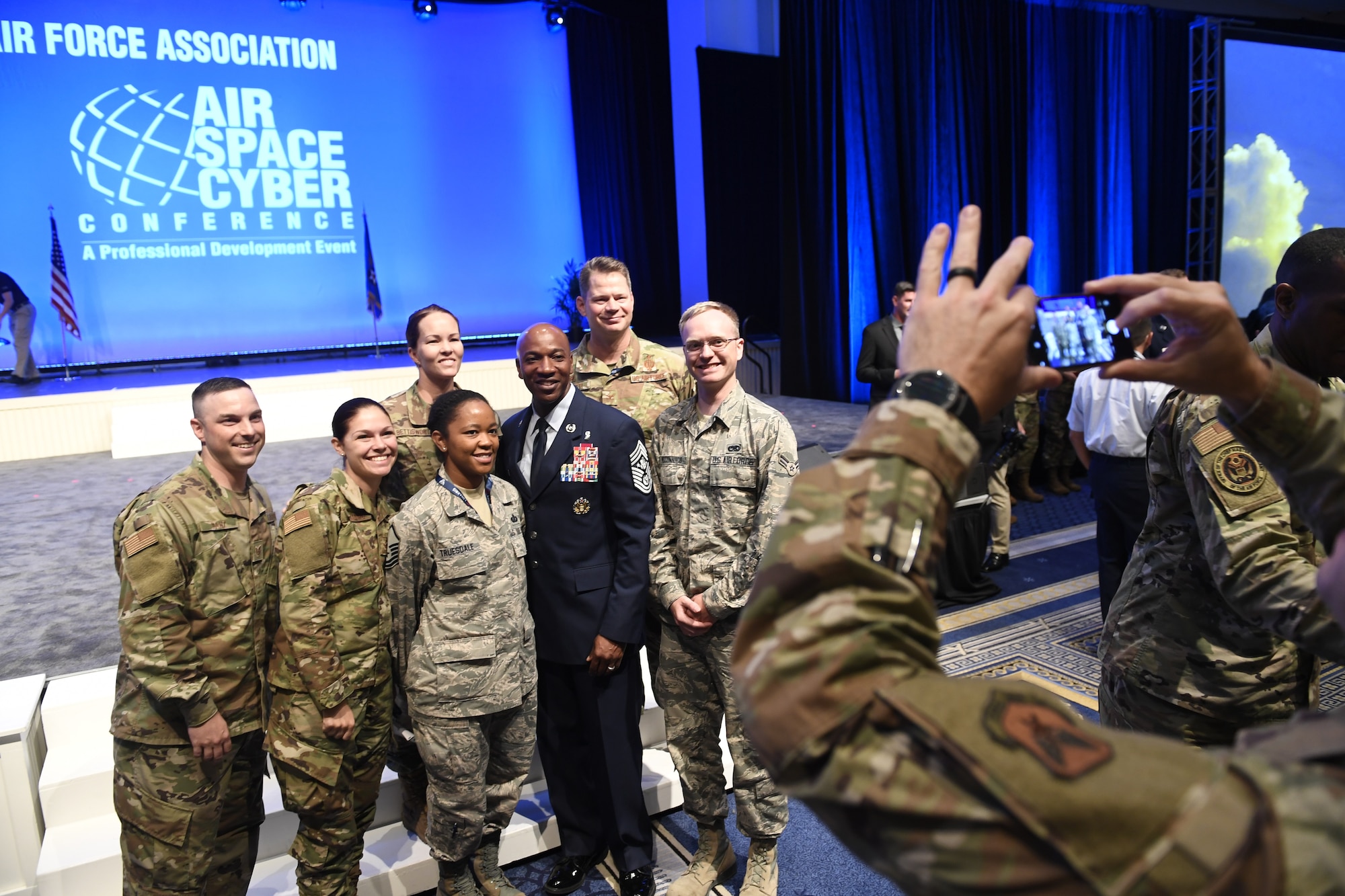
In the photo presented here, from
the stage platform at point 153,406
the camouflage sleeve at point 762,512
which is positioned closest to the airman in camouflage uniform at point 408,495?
the camouflage sleeve at point 762,512

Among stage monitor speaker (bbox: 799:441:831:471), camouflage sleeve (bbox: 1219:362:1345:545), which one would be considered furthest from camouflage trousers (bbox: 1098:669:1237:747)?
stage monitor speaker (bbox: 799:441:831:471)

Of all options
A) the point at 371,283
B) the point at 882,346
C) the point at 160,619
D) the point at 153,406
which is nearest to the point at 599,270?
the point at 160,619

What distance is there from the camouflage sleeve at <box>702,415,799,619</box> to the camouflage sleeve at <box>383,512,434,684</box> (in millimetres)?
702

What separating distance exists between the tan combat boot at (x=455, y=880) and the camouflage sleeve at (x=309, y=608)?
53 cm

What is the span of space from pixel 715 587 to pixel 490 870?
968 millimetres

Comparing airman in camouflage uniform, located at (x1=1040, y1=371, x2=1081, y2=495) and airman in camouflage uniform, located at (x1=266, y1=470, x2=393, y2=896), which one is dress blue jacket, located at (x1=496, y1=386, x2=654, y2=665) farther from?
airman in camouflage uniform, located at (x1=1040, y1=371, x2=1081, y2=495)

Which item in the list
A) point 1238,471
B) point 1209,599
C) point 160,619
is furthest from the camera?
point 160,619

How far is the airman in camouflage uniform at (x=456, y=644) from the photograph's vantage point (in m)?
2.11

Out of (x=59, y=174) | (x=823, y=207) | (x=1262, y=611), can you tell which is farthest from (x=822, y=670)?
(x=59, y=174)

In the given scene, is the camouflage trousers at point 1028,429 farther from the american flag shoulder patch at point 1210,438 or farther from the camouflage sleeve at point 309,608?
the camouflage sleeve at point 309,608

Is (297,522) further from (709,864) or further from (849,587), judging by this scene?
(849,587)

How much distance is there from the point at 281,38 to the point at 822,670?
985 centimetres

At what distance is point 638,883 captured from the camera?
90.3 inches

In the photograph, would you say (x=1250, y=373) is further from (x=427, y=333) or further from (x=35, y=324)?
(x=35, y=324)
